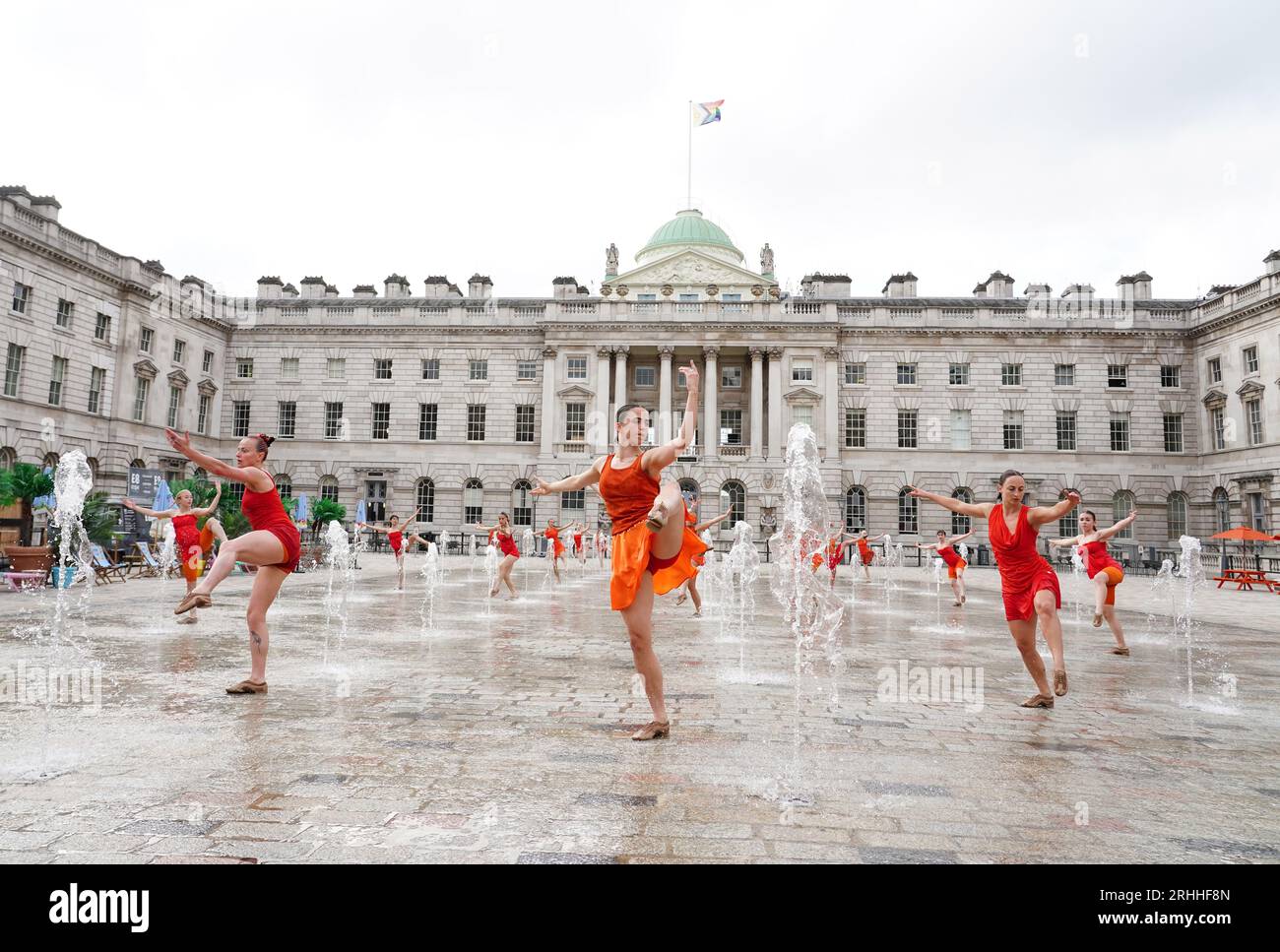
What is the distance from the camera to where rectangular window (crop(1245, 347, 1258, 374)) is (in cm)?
3659

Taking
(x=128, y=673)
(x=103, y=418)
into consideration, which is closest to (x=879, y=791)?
(x=128, y=673)

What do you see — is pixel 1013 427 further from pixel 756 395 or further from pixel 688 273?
pixel 688 273

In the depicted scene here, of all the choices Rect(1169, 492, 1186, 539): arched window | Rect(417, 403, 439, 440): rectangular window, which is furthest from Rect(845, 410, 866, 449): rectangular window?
Rect(417, 403, 439, 440): rectangular window

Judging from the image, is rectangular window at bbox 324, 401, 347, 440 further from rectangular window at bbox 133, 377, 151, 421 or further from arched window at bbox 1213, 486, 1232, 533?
arched window at bbox 1213, 486, 1232, 533

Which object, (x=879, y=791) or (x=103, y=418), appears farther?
(x=103, y=418)

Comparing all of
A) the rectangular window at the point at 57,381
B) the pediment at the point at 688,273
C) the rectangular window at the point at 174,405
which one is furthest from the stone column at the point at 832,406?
the rectangular window at the point at 57,381

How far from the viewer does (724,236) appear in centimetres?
5497

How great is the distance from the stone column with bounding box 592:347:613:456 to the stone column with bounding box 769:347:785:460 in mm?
9198

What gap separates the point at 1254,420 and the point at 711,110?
3430 cm

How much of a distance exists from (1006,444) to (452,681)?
139ft

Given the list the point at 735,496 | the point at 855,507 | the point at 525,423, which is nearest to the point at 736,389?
the point at 735,496

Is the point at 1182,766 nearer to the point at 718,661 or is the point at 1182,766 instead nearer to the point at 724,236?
the point at 718,661

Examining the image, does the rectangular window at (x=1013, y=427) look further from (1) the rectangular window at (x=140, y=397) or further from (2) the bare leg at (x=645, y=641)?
(1) the rectangular window at (x=140, y=397)

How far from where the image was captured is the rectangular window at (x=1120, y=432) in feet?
138
